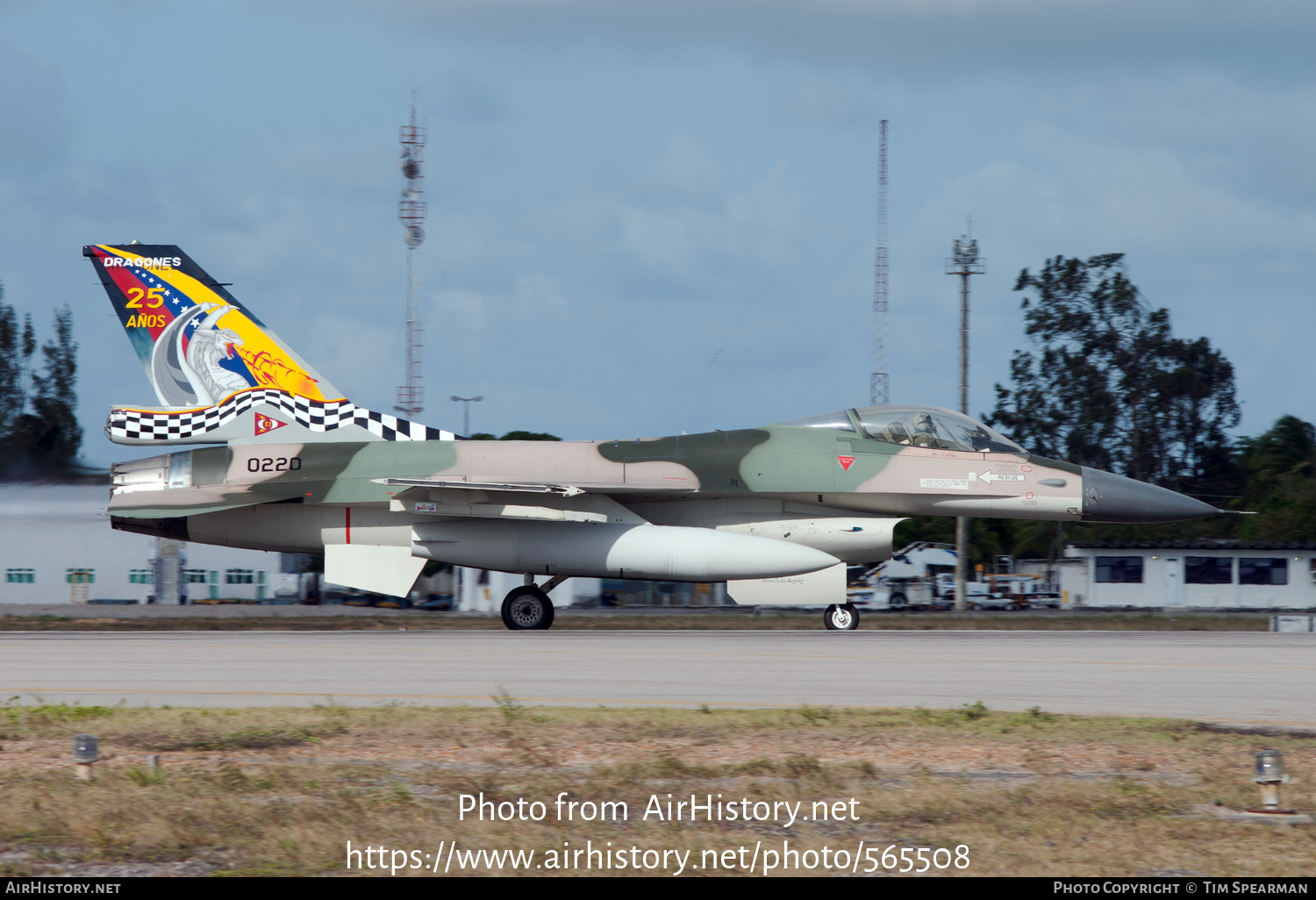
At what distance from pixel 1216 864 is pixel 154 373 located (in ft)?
60.7

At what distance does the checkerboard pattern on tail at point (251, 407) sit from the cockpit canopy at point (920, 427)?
651cm

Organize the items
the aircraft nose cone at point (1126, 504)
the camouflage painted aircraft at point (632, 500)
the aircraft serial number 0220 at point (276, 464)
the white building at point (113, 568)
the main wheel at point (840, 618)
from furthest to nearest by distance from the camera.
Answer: the white building at point (113, 568)
the aircraft serial number 0220 at point (276, 464)
the aircraft nose cone at point (1126, 504)
the main wheel at point (840, 618)
the camouflage painted aircraft at point (632, 500)

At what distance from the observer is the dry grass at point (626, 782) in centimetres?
539

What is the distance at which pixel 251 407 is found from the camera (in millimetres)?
19891

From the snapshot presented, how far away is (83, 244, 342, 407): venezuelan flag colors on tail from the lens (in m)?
19.9

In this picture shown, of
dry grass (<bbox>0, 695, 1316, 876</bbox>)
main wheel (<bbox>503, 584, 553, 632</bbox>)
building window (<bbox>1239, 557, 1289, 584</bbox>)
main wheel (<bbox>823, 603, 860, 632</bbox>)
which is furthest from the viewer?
building window (<bbox>1239, 557, 1289, 584</bbox>)

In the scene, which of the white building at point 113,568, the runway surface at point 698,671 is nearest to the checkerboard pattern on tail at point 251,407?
the runway surface at point 698,671

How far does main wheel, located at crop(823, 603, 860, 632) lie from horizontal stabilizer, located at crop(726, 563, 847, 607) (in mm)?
447

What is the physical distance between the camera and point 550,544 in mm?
18156

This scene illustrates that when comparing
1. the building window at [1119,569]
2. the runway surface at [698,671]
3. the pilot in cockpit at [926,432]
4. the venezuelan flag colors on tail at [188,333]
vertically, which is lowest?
the runway surface at [698,671]

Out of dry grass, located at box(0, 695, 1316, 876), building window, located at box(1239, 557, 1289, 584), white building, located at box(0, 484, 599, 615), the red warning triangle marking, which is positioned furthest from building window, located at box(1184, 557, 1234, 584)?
dry grass, located at box(0, 695, 1316, 876)

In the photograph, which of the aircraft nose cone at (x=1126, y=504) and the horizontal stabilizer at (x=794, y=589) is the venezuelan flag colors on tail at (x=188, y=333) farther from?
the aircraft nose cone at (x=1126, y=504)

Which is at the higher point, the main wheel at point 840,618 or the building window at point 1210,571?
the building window at point 1210,571

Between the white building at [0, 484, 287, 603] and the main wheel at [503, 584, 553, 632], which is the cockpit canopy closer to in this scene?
the main wheel at [503, 584, 553, 632]
